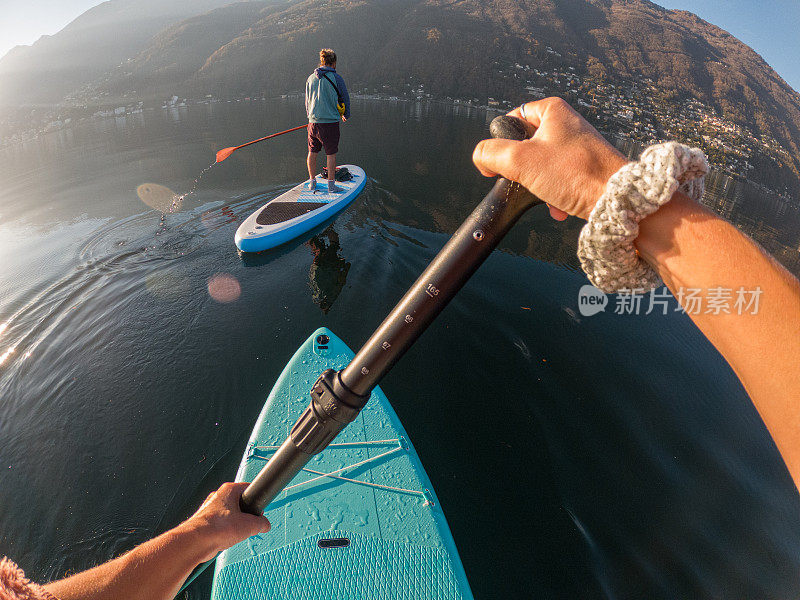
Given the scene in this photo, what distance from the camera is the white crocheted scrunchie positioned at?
864 mm

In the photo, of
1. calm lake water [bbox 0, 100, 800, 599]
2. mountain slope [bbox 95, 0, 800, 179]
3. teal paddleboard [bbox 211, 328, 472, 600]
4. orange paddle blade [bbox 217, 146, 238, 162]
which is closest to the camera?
teal paddleboard [bbox 211, 328, 472, 600]

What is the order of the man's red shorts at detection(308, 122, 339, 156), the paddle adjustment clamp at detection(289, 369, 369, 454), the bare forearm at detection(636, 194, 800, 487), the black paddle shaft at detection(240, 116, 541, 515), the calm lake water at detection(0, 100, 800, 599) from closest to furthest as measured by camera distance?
1. the bare forearm at detection(636, 194, 800, 487)
2. the black paddle shaft at detection(240, 116, 541, 515)
3. the paddle adjustment clamp at detection(289, 369, 369, 454)
4. the calm lake water at detection(0, 100, 800, 599)
5. the man's red shorts at detection(308, 122, 339, 156)

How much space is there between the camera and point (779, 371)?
79 cm

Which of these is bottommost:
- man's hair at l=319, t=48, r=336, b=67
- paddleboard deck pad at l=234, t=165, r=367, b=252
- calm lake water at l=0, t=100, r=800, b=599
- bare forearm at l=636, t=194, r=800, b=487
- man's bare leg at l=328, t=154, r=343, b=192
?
calm lake water at l=0, t=100, r=800, b=599

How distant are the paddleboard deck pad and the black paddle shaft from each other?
24.6ft

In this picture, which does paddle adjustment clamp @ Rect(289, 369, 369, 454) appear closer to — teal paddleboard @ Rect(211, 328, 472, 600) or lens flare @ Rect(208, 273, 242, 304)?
teal paddleboard @ Rect(211, 328, 472, 600)

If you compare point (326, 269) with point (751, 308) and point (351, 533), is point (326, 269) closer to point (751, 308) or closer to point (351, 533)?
point (351, 533)

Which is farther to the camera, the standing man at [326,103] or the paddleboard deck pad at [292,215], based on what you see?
the standing man at [326,103]

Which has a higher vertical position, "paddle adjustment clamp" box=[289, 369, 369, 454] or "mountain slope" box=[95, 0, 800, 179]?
"mountain slope" box=[95, 0, 800, 179]

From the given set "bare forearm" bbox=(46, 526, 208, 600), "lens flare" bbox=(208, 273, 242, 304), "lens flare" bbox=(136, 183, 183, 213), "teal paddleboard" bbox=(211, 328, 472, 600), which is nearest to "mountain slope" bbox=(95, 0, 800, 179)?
"lens flare" bbox=(136, 183, 183, 213)

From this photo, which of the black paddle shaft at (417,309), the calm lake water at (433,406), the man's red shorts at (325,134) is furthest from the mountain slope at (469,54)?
the black paddle shaft at (417,309)

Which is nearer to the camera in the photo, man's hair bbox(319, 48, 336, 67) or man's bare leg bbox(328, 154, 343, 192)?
man's hair bbox(319, 48, 336, 67)

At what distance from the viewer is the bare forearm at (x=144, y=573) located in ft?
4.02

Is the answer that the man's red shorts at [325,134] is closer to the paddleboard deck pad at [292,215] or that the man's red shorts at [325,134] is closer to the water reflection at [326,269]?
the paddleboard deck pad at [292,215]
